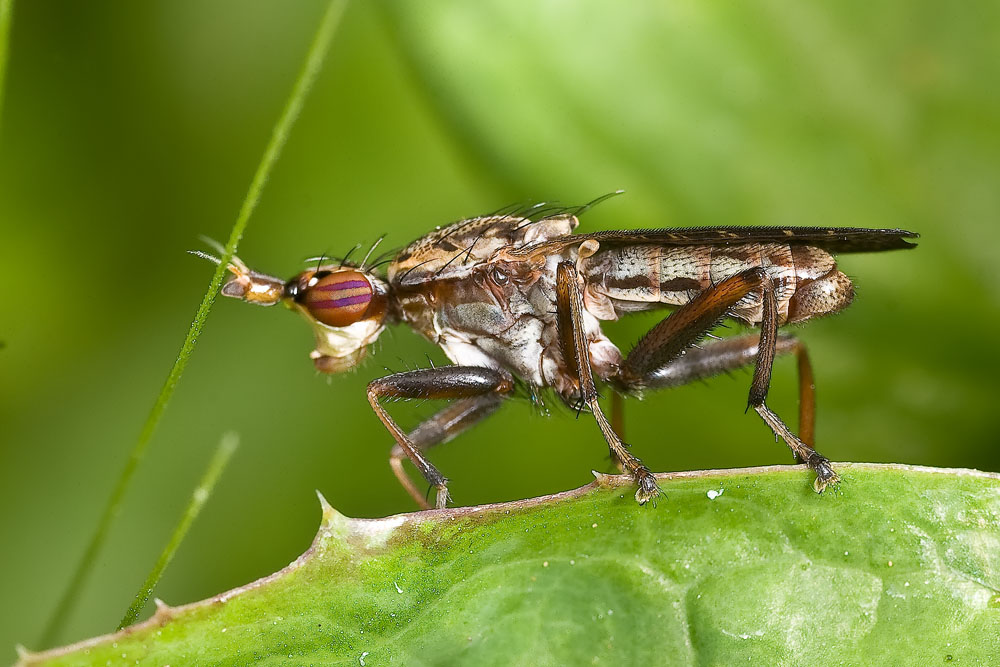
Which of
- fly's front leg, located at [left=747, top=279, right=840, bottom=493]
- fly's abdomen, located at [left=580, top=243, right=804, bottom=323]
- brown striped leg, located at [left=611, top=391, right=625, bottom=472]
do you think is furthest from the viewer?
brown striped leg, located at [left=611, top=391, right=625, bottom=472]

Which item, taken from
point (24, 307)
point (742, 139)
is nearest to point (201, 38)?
point (24, 307)

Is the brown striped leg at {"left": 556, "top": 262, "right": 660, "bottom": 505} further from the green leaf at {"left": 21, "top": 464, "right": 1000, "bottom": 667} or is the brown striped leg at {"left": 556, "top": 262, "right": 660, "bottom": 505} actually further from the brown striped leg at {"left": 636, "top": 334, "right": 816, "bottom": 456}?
the green leaf at {"left": 21, "top": 464, "right": 1000, "bottom": 667}

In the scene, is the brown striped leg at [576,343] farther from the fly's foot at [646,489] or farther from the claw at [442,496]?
the fly's foot at [646,489]

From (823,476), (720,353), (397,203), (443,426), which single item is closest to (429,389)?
(443,426)

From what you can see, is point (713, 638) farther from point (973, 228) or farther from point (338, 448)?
point (338, 448)

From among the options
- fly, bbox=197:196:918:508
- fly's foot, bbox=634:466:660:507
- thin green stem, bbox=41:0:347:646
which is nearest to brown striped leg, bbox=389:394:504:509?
fly, bbox=197:196:918:508

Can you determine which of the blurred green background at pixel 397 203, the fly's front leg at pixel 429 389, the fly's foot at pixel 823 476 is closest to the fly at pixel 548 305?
the fly's front leg at pixel 429 389
